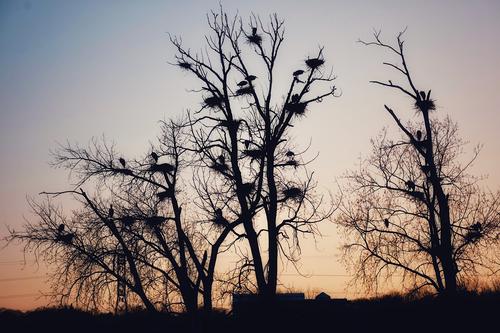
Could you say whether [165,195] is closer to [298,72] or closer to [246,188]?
[246,188]

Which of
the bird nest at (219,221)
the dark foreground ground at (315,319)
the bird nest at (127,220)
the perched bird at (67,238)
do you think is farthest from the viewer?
the dark foreground ground at (315,319)

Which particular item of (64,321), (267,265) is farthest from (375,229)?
(64,321)

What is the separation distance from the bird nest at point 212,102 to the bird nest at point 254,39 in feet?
6.77

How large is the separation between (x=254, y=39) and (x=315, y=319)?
43.4 feet

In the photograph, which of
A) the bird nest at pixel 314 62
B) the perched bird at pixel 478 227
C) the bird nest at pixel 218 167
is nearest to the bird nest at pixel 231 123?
the bird nest at pixel 218 167

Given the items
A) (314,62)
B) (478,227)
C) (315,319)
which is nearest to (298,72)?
(314,62)

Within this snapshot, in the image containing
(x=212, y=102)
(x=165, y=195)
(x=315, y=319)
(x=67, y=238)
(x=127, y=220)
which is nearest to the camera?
(x=67, y=238)

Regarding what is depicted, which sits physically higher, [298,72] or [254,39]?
[254,39]

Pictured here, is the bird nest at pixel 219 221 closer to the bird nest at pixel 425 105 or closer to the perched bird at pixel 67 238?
the perched bird at pixel 67 238

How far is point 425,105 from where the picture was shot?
50.2ft

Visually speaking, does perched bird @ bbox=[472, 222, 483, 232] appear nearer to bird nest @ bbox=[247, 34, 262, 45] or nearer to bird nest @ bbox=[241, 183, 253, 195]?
bird nest @ bbox=[241, 183, 253, 195]

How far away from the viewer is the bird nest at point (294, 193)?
15.2m

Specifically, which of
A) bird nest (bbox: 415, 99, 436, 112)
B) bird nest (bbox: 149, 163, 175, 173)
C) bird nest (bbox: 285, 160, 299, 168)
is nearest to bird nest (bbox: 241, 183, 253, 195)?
bird nest (bbox: 285, 160, 299, 168)

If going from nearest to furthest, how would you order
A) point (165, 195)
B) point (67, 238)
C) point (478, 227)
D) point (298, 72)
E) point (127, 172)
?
point (67, 238) < point (298, 72) < point (127, 172) < point (165, 195) < point (478, 227)
